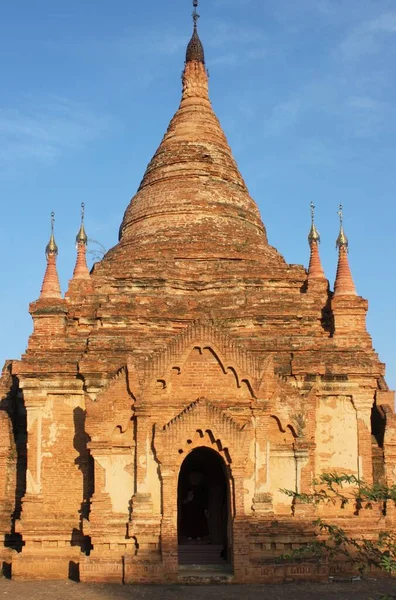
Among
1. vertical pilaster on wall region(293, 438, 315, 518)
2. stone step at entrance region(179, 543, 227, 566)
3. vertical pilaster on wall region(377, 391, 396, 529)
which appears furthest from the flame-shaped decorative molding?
vertical pilaster on wall region(377, 391, 396, 529)

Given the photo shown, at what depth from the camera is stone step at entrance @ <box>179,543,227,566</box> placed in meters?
16.4

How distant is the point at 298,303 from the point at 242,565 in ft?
21.8

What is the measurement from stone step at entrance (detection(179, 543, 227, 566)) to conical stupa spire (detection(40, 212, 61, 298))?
258 inches

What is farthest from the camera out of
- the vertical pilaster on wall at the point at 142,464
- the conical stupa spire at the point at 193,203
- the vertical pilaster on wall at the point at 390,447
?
the conical stupa spire at the point at 193,203

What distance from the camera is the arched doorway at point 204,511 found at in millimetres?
16688

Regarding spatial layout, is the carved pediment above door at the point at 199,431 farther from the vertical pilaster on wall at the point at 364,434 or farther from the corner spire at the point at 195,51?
the corner spire at the point at 195,51

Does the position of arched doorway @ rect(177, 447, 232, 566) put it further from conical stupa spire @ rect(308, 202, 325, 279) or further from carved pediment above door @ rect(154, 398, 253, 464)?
conical stupa spire @ rect(308, 202, 325, 279)

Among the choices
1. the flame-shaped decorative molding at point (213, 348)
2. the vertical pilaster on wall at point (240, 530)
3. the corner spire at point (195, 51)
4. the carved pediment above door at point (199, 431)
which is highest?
the corner spire at point (195, 51)

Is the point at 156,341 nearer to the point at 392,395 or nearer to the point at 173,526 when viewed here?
the point at 173,526

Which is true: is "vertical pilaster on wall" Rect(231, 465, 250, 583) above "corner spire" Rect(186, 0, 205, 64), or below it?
below

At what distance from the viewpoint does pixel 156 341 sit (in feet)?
58.5

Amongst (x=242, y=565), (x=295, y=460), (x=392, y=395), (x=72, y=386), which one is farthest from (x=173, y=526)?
(x=392, y=395)

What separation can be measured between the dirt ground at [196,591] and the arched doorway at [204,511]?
154 cm

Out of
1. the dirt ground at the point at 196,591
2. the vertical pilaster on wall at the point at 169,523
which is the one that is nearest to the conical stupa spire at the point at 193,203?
the vertical pilaster on wall at the point at 169,523
